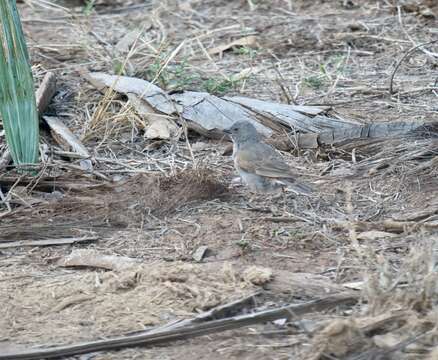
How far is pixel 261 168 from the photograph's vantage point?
759 centimetres

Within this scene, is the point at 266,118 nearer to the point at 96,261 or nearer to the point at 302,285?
the point at 96,261

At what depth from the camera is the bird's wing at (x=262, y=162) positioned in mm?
7543

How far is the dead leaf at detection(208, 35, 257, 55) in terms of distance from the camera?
1152cm

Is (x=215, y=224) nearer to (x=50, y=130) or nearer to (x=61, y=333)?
(x=61, y=333)

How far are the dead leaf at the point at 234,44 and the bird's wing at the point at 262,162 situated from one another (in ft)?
12.4

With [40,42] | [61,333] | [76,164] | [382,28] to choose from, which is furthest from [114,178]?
[382,28]

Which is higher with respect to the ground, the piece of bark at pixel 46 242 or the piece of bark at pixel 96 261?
the piece of bark at pixel 96 261

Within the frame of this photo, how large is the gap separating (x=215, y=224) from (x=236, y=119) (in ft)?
6.31

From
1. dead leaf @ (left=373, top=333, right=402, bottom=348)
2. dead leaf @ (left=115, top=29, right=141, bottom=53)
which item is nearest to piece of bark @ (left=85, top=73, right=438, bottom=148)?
dead leaf @ (left=115, top=29, right=141, bottom=53)

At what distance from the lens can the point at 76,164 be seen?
332 inches

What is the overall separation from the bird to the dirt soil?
17 centimetres

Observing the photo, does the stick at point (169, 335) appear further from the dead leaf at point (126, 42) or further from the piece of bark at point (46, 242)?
the dead leaf at point (126, 42)

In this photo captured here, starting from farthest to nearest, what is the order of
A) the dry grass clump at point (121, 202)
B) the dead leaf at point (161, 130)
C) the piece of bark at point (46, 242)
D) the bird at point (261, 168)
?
the dead leaf at point (161, 130) → the bird at point (261, 168) → the dry grass clump at point (121, 202) → the piece of bark at point (46, 242)

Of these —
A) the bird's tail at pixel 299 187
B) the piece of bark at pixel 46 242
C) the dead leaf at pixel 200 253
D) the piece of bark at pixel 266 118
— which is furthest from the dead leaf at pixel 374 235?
the piece of bark at pixel 46 242
